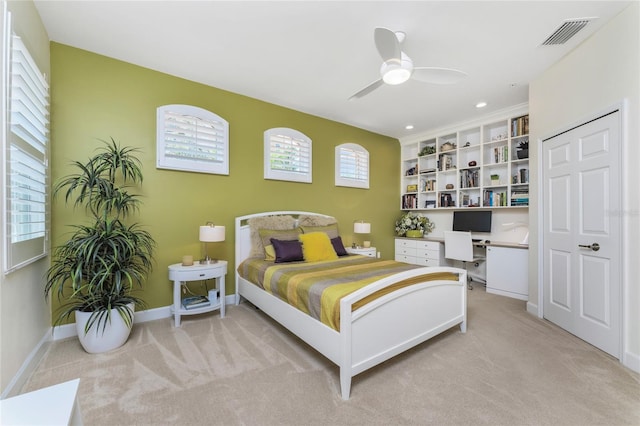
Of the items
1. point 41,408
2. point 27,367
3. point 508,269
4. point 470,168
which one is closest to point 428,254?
point 508,269

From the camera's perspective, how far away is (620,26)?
2.21 meters

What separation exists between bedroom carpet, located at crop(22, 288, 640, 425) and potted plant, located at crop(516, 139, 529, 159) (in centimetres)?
253

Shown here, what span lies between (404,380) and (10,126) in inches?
126

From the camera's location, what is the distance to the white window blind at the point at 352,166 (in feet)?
15.8

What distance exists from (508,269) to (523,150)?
183 centimetres

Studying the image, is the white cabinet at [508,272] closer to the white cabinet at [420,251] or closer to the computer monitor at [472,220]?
the computer monitor at [472,220]

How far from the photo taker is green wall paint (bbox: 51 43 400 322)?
8.69 ft

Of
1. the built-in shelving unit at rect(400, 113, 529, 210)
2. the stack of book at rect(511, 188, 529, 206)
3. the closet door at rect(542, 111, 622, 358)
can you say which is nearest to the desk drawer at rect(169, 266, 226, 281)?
the closet door at rect(542, 111, 622, 358)

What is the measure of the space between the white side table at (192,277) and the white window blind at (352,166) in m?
2.62

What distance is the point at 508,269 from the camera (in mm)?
3982

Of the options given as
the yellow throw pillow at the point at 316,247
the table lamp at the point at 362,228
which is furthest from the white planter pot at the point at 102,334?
the table lamp at the point at 362,228

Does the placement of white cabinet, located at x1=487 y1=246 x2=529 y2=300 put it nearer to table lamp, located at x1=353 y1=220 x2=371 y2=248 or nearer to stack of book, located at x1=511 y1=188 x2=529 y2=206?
stack of book, located at x1=511 y1=188 x2=529 y2=206

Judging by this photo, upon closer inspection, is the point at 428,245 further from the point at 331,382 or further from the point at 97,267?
the point at 97,267

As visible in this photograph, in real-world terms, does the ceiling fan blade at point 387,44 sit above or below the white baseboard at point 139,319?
above
